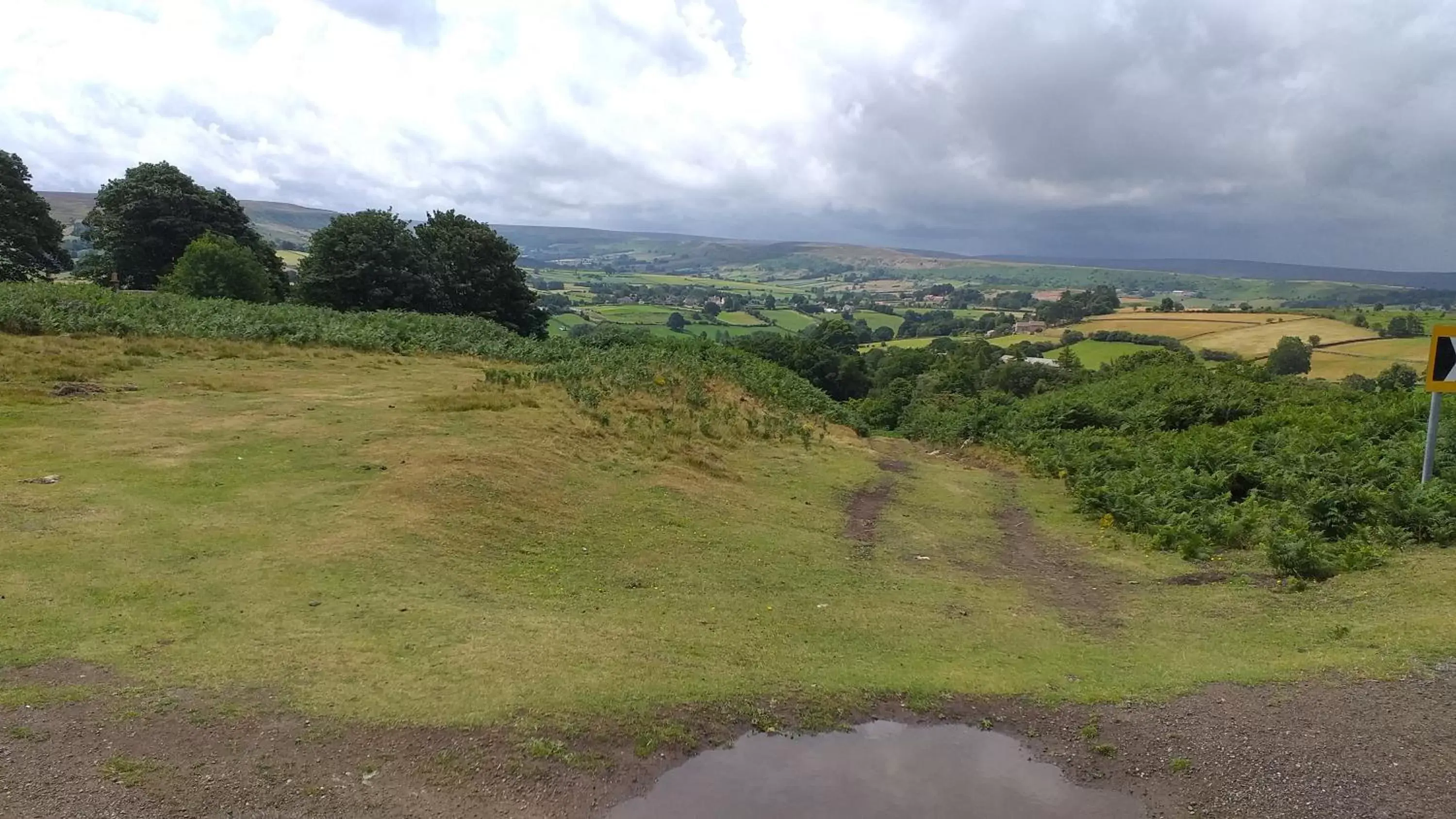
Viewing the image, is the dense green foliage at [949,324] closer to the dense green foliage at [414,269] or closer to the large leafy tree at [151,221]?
the dense green foliage at [414,269]

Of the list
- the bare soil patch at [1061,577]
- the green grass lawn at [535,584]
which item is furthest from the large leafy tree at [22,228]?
the bare soil patch at [1061,577]

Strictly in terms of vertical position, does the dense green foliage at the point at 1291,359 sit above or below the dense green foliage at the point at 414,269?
below

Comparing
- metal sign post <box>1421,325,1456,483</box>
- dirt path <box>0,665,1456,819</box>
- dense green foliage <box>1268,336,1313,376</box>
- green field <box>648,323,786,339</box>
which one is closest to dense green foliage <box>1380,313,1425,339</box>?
dense green foliage <box>1268,336,1313,376</box>

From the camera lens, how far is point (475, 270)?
5488cm

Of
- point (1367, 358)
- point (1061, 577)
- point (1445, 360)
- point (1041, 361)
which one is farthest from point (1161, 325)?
point (1445, 360)

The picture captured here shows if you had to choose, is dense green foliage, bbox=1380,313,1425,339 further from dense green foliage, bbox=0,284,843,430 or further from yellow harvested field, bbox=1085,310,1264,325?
dense green foliage, bbox=0,284,843,430

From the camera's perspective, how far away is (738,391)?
89.2ft

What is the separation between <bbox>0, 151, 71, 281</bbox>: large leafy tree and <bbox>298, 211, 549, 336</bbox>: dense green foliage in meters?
15.4

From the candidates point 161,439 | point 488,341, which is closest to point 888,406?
point 488,341

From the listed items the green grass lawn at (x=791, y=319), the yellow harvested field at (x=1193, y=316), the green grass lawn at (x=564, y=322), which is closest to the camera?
the yellow harvested field at (x=1193, y=316)

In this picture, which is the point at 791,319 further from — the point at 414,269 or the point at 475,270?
the point at 414,269

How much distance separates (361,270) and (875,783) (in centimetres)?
4808

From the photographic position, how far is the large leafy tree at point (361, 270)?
47.8m

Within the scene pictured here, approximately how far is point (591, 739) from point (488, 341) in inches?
1214
